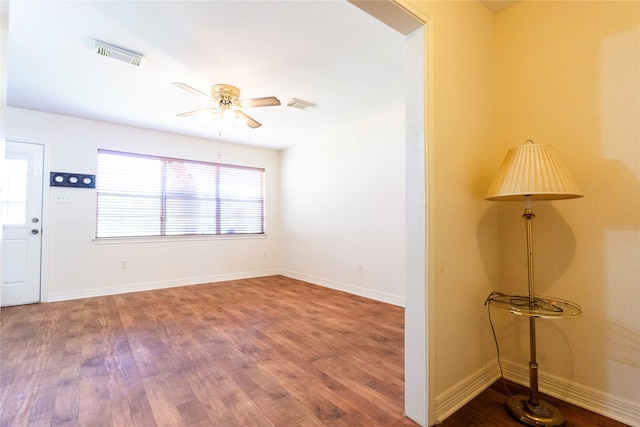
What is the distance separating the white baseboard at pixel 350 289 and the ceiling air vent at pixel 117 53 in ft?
12.3

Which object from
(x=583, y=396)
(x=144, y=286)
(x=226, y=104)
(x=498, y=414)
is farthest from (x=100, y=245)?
(x=583, y=396)

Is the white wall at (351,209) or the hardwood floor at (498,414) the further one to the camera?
the white wall at (351,209)

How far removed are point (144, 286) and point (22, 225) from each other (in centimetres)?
169

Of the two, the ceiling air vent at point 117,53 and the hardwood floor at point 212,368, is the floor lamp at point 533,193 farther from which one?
the ceiling air vent at point 117,53

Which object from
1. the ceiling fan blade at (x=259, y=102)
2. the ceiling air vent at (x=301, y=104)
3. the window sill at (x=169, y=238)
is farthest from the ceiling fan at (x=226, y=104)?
the window sill at (x=169, y=238)

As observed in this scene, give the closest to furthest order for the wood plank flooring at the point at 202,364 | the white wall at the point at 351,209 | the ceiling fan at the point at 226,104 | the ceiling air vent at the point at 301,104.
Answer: the wood plank flooring at the point at 202,364 → the ceiling fan at the point at 226,104 → the ceiling air vent at the point at 301,104 → the white wall at the point at 351,209

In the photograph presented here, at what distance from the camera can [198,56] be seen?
267cm

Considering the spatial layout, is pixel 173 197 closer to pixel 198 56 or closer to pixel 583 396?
pixel 198 56

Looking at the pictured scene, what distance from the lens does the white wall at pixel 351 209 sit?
3.97 meters

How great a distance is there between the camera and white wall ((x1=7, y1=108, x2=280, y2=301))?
4.09 metres

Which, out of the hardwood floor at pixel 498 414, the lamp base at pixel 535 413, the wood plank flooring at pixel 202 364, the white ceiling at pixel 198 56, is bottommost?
the wood plank flooring at pixel 202 364

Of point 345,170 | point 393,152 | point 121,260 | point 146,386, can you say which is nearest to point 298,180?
point 345,170

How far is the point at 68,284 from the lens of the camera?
4.17 m

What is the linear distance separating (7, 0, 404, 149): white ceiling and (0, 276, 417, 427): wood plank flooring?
8.27 ft
